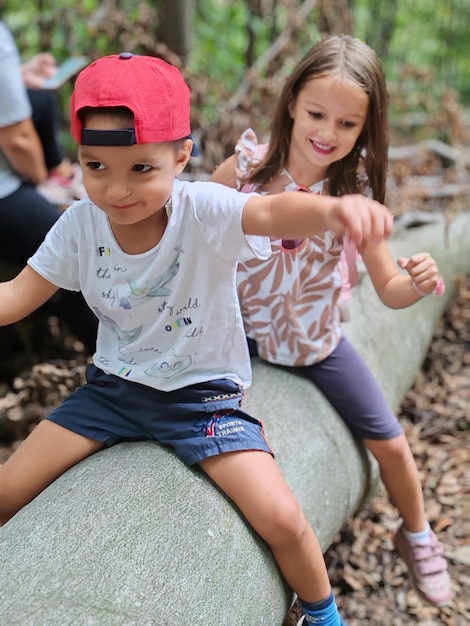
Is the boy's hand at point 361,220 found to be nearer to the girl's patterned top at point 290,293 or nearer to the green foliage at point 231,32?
the girl's patterned top at point 290,293

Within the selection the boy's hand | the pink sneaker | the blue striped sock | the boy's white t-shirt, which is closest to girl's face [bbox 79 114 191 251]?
the boy's white t-shirt

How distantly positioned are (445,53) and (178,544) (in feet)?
30.9

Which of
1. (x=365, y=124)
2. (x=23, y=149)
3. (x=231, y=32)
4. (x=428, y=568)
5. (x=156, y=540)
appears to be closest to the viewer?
(x=156, y=540)

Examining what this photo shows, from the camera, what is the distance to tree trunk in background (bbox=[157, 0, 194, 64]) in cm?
502

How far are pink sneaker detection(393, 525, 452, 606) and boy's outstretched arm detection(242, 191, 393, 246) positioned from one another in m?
1.50

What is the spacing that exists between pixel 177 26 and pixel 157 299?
3865mm

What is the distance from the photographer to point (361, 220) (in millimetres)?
1319

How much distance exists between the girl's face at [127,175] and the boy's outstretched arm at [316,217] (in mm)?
208

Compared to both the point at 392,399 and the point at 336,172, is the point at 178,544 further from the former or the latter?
the point at 392,399

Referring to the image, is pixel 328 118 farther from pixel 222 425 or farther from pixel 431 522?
pixel 431 522

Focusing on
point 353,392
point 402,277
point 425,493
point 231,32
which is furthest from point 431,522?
point 231,32

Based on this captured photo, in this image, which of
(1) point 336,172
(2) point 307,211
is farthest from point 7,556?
(1) point 336,172

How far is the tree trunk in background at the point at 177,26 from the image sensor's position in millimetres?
5016

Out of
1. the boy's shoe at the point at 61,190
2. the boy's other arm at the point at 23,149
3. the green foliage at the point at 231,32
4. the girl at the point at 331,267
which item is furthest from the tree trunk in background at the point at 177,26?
the girl at the point at 331,267
